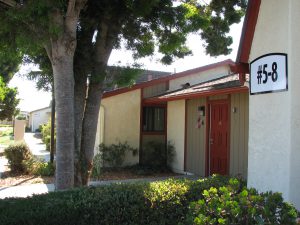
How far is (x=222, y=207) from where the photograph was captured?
329 cm

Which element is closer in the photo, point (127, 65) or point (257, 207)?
point (257, 207)

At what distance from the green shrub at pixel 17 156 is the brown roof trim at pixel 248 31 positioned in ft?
31.4

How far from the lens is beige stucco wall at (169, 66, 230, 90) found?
51.9 ft

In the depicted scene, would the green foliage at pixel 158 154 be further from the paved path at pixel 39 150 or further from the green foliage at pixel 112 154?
the paved path at pixel 39 150

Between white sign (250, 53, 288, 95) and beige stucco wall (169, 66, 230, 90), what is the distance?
10319mm

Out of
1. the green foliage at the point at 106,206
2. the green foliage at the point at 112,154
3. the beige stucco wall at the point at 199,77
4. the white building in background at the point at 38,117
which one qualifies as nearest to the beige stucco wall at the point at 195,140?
the beige stucco wall at the point at 199,77

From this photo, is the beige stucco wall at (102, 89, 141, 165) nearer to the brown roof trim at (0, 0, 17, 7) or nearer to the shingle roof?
the shingle roof

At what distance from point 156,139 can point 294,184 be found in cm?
1096

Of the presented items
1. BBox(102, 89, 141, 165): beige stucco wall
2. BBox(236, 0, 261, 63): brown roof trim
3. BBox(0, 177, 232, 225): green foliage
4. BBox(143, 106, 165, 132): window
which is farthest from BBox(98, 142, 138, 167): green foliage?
BBox(236, 0, 261, 63): brown roof trim

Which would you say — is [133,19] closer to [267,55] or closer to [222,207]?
[267,55]

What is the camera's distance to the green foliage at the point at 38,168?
1291cm

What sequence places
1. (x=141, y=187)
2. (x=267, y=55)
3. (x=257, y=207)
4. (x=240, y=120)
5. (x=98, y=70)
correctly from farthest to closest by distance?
(x=240, y=120) < (x=98, y=70) < (x=141, y=187) < (x=267, y=55) < (x=257, y=207)

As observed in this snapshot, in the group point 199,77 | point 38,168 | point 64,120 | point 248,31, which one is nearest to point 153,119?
point 199,77

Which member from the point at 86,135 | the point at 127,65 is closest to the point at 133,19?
the point at 127,65
